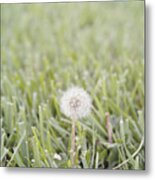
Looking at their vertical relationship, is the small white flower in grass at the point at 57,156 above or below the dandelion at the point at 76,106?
below

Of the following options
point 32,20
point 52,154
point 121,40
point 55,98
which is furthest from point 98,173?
point 32,20

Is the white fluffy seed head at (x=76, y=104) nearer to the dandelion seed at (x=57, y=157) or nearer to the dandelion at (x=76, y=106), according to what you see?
the dandelion at (x=76, y=106)

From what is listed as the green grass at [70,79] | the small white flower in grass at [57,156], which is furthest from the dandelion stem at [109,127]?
the small white flower in grass at [57,156]

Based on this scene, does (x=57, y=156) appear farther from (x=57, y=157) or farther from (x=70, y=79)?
(x=70, y=79)

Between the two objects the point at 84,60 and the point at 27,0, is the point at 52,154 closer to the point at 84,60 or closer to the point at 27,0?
the point at 84,60

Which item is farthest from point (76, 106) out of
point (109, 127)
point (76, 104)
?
point (109, 127)

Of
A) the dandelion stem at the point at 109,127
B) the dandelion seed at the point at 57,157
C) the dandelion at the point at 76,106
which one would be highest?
the dandelion at the point at 76,106

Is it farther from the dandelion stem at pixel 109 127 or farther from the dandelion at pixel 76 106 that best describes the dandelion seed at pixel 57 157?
the dandelion stem at pixel 109 127
